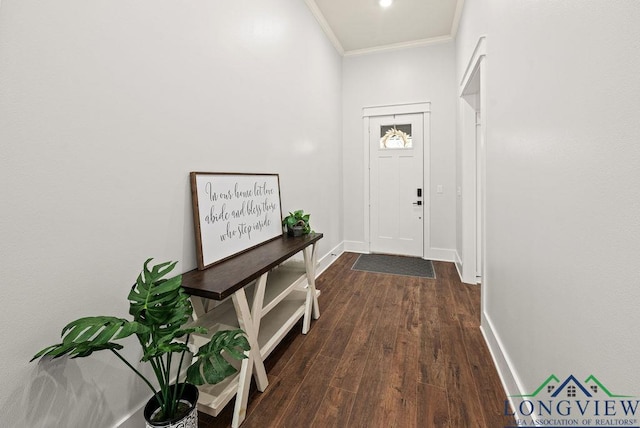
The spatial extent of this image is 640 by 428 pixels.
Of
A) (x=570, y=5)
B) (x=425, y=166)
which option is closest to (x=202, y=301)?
(x=570, y=5)

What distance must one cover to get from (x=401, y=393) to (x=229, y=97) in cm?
216

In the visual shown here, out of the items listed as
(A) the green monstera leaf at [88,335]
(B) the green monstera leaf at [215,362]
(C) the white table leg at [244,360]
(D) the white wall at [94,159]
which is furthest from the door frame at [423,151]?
(A) the green monstera leaf at [88,335]

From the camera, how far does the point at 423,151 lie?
4285 millimetres

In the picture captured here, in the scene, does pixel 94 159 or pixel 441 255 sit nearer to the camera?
→ pixel 94 159

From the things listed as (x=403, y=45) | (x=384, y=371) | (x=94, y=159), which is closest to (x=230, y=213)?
(x=94, y=159)

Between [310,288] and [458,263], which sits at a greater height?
[310,288]

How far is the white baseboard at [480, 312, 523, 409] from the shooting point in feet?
4.95

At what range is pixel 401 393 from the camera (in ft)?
5.41

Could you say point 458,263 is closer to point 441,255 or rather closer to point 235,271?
point 441,255

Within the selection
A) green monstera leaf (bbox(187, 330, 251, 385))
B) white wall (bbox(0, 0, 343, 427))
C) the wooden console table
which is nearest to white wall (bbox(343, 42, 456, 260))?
the wooden console table

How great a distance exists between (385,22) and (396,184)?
7.23ft

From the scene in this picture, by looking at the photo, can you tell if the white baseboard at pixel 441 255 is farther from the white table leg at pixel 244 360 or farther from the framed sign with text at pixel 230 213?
the white table leg at pixel 244 360

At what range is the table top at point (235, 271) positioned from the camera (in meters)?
1.34

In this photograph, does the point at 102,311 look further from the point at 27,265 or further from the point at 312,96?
the point at 312,96
